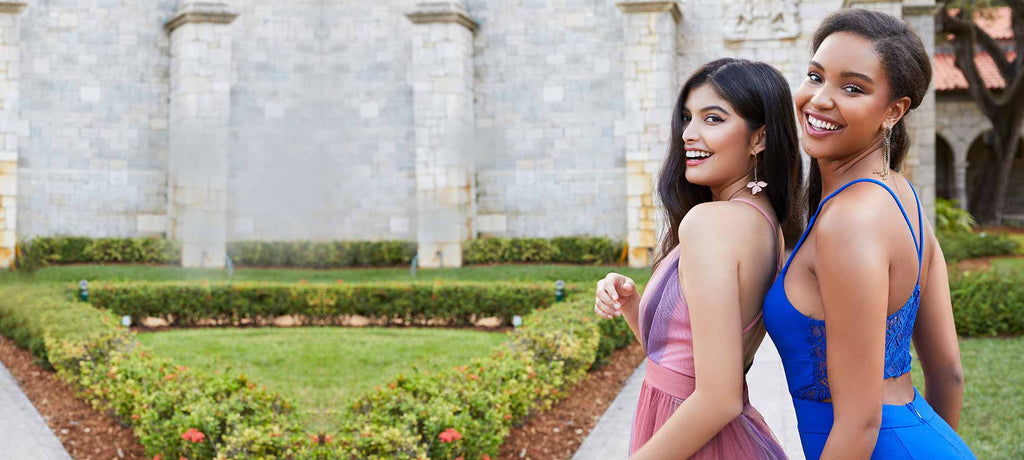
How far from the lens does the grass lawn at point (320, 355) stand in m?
5.60

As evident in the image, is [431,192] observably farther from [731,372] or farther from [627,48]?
[731,372]

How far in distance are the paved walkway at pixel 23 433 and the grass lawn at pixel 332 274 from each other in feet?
14.1

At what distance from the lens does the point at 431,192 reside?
15.4 m

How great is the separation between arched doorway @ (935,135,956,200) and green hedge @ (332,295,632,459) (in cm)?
2166

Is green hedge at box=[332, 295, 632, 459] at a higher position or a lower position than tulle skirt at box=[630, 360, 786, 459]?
lower

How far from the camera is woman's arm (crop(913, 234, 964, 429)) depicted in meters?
2.09

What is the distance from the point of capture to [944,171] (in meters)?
25.7

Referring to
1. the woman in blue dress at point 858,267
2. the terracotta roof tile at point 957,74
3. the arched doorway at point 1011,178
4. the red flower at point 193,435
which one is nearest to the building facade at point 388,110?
the red flower at point 193,435

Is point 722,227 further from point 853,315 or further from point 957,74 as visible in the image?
point 957,74

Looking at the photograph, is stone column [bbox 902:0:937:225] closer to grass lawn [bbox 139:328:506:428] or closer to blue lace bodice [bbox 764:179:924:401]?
grass lawn [bbox 139:328:506:428]

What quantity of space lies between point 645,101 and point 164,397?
37.6 ft

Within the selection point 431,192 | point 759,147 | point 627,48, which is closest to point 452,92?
point 431,192

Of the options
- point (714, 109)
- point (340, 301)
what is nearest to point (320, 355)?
point (340, 301)

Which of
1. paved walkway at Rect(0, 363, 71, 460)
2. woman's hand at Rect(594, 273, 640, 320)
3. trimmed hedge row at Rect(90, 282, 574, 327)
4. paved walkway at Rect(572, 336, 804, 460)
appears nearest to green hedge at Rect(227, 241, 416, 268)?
trimmed hedge row at Rect(90, 282, 574, 327)
